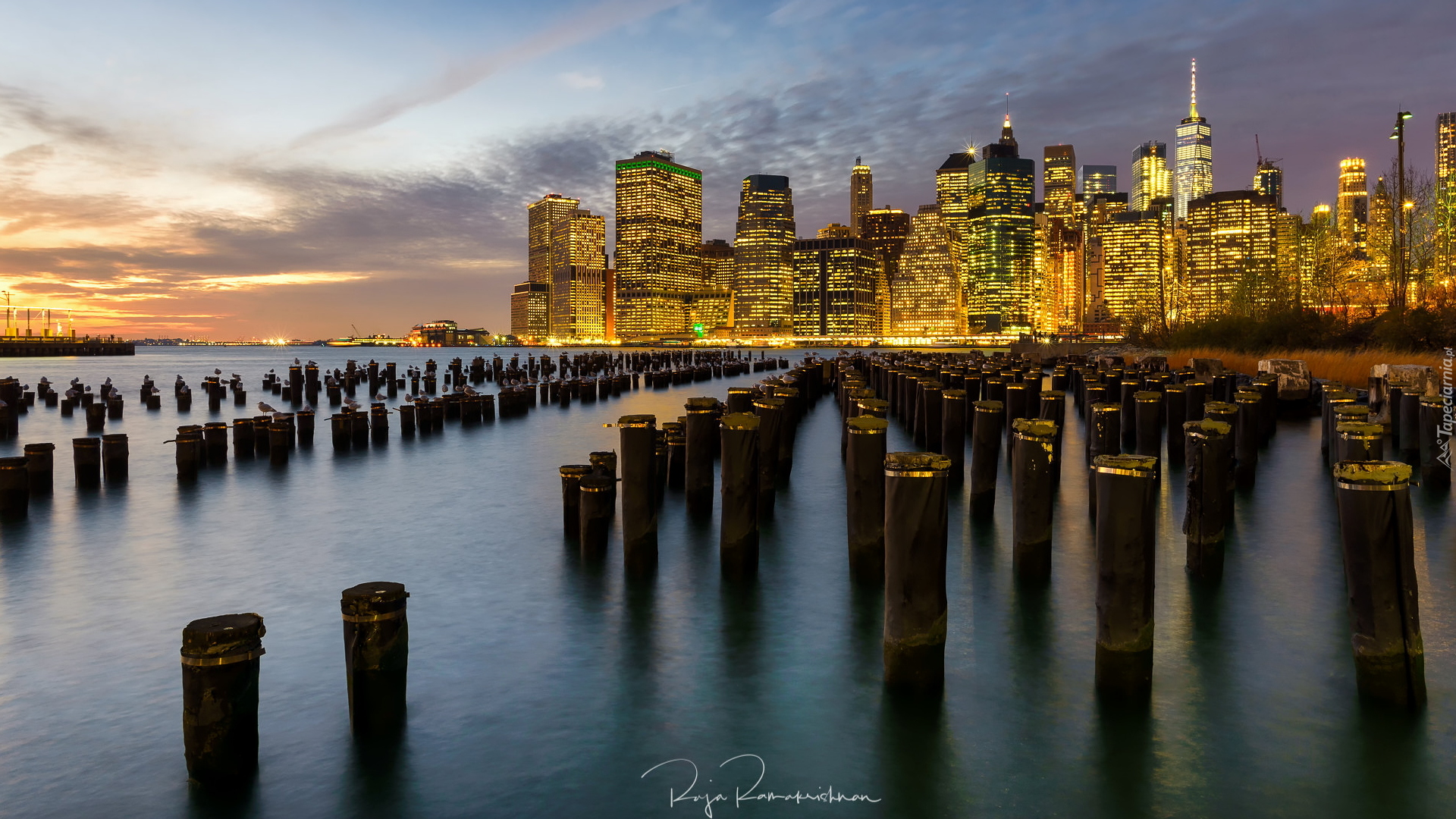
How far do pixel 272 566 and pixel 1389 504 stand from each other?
517 inches

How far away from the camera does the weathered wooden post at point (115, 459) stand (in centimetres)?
1950

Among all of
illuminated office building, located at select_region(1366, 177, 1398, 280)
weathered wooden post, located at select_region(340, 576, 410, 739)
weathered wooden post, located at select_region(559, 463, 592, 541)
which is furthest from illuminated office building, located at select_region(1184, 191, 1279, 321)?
weathered wooden post, located at select_region(340, 576, 410, 739)

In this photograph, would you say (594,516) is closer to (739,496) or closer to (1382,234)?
(739,496)

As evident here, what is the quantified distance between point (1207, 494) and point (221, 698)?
382 inches

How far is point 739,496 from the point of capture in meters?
10.5

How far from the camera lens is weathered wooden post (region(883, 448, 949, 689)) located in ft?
22.2

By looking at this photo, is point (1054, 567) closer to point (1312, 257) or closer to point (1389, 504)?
point (1389, 504)

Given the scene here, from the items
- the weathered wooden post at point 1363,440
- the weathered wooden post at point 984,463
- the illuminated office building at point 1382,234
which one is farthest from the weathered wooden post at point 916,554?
the illuminated office building at point 1382,234

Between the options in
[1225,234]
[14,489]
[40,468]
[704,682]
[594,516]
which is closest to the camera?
[704,682]

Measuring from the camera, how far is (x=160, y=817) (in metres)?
5.71

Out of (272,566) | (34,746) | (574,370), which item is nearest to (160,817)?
(34,746)

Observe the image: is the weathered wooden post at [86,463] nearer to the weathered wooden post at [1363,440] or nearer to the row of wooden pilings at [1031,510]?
the row of wooden pilings at [1031,510]

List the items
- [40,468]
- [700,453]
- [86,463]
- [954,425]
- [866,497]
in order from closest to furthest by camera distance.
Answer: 1. [866,497]
2. [700,453]
3. [954,425]
4. [40,468]
5. [86,463]

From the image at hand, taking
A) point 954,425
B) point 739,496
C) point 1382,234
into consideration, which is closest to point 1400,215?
point 1382,234
